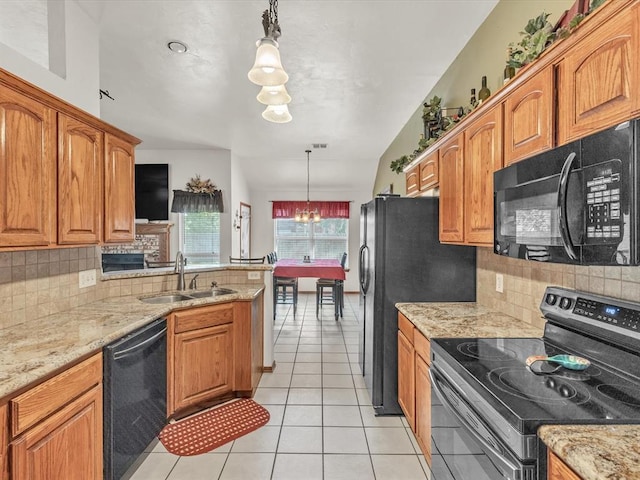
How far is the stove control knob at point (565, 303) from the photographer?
1.59 metres

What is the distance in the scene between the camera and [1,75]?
4.97ft

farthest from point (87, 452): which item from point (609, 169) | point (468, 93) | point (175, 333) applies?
point (468, 93)

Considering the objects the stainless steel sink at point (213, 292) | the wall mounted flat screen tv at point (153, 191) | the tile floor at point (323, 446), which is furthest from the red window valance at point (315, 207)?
the stainless steel sink at point (213, 292)

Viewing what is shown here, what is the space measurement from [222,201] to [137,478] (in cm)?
449

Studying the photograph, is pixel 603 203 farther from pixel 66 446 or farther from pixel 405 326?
pixel 66 446

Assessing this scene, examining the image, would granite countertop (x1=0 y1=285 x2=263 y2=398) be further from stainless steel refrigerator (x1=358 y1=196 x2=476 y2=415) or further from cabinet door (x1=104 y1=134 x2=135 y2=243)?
stainless steel refrigerator (x1=358 y1=196 x2=476 y2=415)

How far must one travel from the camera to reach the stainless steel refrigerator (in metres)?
2.65

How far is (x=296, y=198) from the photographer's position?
27.3ft

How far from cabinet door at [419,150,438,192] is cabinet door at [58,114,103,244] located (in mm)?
2279

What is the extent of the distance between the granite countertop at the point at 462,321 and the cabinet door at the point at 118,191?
6.65 feet

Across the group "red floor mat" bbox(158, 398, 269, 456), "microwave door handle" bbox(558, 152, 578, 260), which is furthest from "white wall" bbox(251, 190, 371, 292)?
"microwave door handle" bbox(558, 152, 578, 260)

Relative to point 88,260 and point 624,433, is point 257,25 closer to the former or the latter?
point 88,260

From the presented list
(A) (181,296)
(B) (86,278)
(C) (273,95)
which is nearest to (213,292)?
(A) (181,296)

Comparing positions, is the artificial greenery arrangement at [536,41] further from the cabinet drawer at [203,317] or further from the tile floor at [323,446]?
the cabinet drawer at [203,317]
